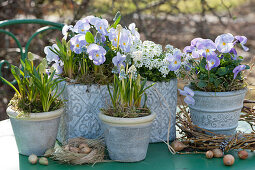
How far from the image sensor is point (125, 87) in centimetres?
132

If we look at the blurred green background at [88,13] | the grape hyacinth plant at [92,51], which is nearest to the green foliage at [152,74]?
the grape hyacinth plant at [92,51]

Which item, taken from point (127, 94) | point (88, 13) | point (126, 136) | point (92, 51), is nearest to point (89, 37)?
point (92, 51)

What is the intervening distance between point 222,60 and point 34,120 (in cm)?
72

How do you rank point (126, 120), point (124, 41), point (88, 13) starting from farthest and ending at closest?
point (88, 13) → point (124, 41) → point (126, 120)

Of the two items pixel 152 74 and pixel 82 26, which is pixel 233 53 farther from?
pixel 82 26

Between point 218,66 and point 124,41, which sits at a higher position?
point 124,41

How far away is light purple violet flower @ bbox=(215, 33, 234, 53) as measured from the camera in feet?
4.51

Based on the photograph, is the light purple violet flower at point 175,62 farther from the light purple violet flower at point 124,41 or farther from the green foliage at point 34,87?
the green foliage at point 34,87

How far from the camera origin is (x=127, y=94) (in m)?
1.32

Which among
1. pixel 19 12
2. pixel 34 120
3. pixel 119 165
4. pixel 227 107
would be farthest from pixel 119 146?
pixel 19 12

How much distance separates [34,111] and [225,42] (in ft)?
2.38

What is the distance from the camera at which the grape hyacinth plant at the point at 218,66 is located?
1.37m

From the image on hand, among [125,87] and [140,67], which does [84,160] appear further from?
[140,67]

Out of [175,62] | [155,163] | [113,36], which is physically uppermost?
[113,36]
